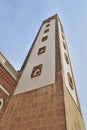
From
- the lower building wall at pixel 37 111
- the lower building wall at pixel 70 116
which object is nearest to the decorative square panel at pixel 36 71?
the lower building wall at pixel 37 111

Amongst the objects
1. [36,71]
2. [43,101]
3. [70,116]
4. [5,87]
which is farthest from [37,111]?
[36,71]

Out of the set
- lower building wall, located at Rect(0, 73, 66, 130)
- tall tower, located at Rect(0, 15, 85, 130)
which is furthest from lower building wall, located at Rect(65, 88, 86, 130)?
lower building wall, located at Rect(0, 73, 66, 130)

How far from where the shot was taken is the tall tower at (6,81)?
24.6ft

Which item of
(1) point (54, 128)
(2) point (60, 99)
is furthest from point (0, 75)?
(1) point (54, 128)

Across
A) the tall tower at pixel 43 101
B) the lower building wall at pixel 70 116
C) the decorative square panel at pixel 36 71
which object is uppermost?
the tall tower at pixel 43 101

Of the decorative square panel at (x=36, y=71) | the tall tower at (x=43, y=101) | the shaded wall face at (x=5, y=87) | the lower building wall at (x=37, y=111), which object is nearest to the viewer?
the lower building wall at (x=37, y=111)

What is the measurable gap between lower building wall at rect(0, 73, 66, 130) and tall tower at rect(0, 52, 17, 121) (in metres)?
0.50

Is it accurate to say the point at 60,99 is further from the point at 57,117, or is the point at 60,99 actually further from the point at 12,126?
the point at 12,126

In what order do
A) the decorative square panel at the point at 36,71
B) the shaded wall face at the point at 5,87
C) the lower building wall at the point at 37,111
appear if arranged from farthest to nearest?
the decorative square panel at the point at 36,71 < the shaded wall face at the point at 5,87 < the lower building wall at the point at 37,111

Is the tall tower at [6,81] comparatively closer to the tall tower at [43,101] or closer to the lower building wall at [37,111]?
the tall tower at [43,101]

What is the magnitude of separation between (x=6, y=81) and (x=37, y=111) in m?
2.80

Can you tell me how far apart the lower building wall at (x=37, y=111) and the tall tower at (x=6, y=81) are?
495 millimetres

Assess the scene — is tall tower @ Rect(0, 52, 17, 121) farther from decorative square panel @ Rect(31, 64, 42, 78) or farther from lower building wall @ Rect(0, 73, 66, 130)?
decorative square panel @ Rect(31, 64, 42, 78)

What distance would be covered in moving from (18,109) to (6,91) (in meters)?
1.58
